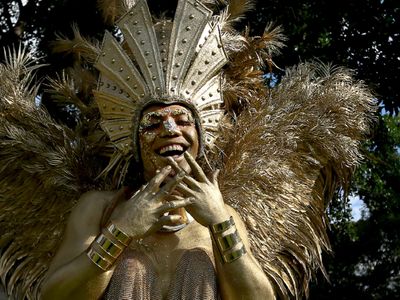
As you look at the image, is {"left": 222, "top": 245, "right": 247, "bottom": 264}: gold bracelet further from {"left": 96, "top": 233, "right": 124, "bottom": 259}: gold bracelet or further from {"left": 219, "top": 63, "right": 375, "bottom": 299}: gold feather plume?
{"left": 219, "top": 63, "right": 375, "bottom": 299}: gold feather plume

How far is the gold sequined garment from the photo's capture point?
2736mm

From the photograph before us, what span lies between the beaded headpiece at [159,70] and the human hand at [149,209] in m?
0.37

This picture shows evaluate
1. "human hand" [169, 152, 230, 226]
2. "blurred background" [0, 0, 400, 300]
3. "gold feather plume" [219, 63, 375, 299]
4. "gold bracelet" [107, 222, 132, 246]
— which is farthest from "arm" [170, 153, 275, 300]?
"blurred background" [0, 0, 400, 300]

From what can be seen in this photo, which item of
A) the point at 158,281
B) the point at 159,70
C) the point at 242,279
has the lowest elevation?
the point at 242,279

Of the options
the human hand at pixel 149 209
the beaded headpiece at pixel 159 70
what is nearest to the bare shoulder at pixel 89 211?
the human hand at pixel 149 209

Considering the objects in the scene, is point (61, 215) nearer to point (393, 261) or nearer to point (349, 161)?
point (349, 161)

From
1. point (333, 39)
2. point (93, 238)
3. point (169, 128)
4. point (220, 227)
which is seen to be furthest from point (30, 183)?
point (333, 39)

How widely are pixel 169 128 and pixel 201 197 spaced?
1.07ft

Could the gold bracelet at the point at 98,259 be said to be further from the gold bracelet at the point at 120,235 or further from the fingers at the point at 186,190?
the fingers at the point at 186,190

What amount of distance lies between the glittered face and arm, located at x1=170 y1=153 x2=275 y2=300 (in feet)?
0.47

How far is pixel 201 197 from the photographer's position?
8.95 feet

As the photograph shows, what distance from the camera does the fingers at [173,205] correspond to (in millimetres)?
2701

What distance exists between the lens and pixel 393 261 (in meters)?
9.76

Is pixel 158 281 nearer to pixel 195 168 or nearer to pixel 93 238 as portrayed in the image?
pixel 93 238
